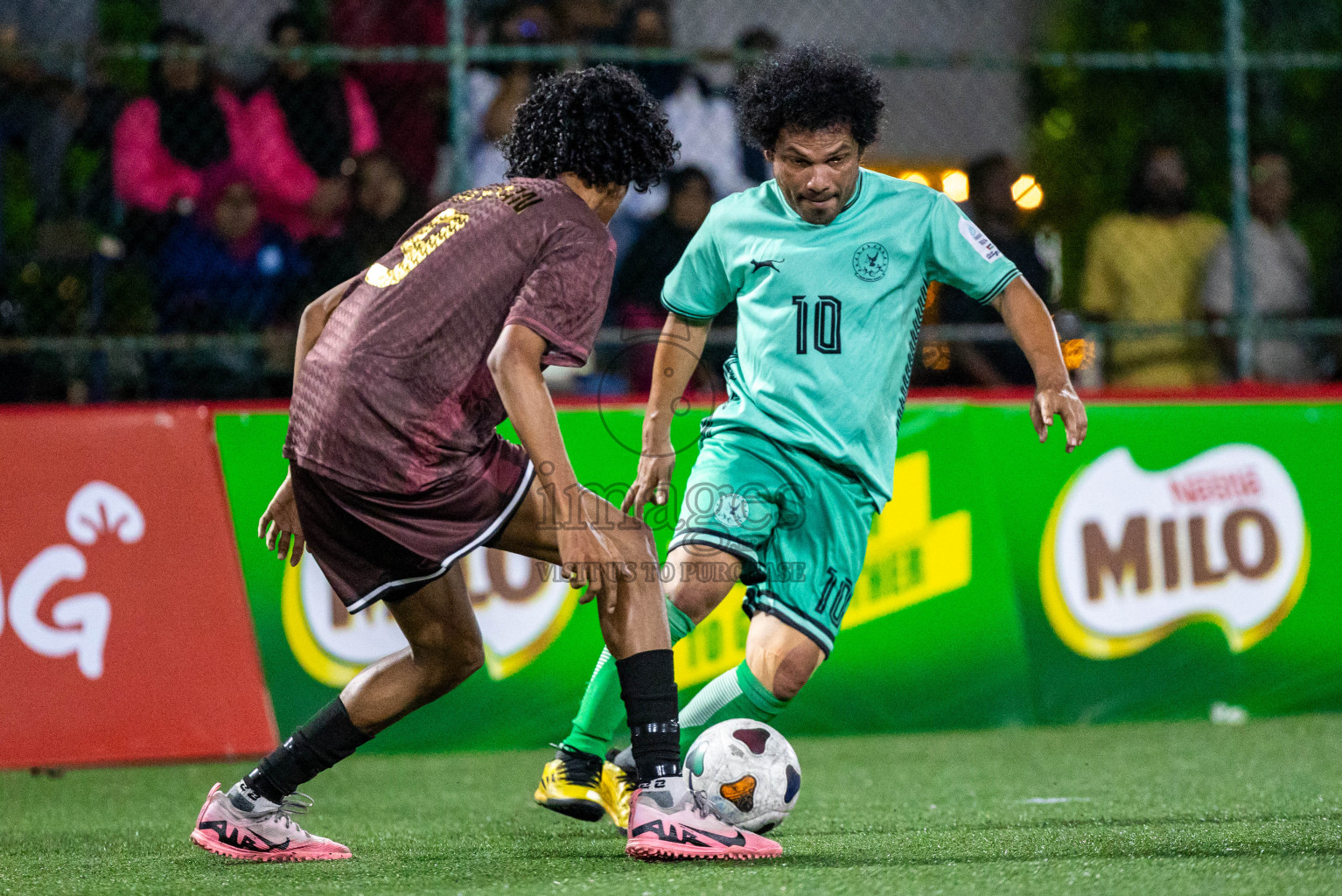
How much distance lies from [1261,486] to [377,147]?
13.3 ft

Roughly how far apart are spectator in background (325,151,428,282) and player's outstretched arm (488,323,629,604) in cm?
370

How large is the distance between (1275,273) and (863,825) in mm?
4522

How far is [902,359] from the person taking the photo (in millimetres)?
4203

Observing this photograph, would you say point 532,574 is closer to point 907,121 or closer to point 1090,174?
point 907,121

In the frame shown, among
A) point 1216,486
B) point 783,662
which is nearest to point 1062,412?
point 783,662

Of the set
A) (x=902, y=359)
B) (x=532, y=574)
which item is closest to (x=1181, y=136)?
(x=532, y=574)

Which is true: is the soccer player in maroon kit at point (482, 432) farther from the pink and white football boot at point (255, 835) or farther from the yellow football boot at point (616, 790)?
the yellow football boot at point (616, 790)

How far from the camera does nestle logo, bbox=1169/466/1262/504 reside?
6465 millimetres

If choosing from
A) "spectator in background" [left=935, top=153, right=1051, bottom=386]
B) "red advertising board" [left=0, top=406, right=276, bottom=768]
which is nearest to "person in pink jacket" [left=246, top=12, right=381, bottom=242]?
"red advertising board" [left=0, top=406, right=276, bottom=768]

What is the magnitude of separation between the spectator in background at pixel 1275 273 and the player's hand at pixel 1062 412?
151 inches

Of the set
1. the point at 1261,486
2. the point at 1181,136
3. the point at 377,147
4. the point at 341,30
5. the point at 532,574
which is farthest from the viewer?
the point at 1181,136

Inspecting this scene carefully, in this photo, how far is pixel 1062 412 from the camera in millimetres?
3830

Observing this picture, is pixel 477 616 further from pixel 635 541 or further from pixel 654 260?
pixel 635 541

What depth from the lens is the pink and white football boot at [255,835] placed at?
146 inches
